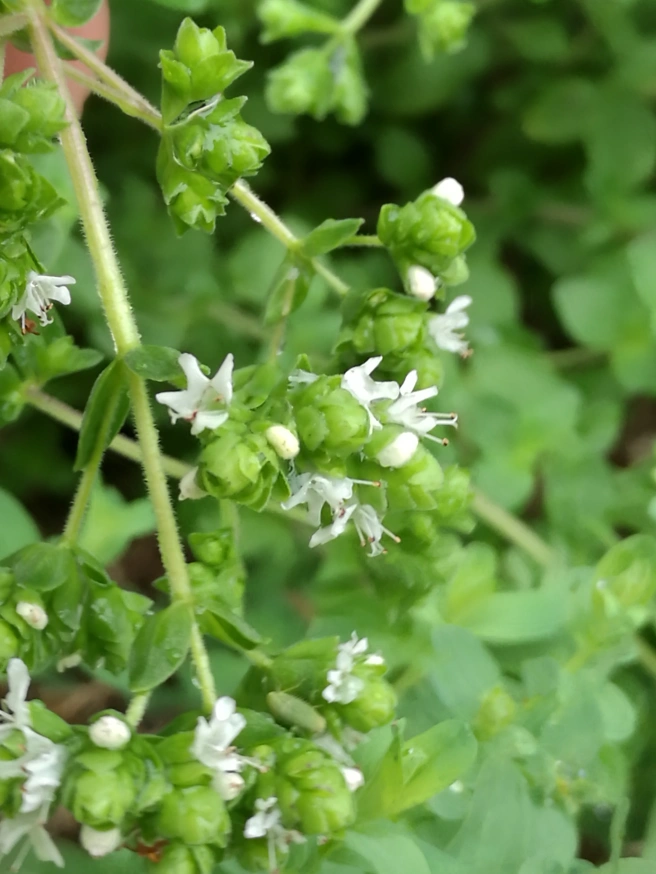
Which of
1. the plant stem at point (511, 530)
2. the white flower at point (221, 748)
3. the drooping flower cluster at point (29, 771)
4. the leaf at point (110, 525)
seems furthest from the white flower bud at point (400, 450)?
the plant stem at point (511, 530)

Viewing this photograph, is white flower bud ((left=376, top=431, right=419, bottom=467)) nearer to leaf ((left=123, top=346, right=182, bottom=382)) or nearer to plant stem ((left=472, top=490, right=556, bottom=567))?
leaf ((left=123, top=346, right=182, bottom=382))

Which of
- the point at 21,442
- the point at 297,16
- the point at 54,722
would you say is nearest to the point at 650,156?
the point at 297,16

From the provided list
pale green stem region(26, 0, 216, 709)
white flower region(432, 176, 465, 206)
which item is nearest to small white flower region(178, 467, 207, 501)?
pale green stem region(26, 0, 216, 709)

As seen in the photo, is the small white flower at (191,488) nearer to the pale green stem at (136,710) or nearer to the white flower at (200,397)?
the white flower at (200,397)

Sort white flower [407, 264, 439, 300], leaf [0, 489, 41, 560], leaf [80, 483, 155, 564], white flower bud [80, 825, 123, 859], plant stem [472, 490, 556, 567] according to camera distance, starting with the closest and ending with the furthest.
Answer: white flower bud [80, 825, 123, 859]
white flower [407, 264, 439, 300]
leaf [0, 489, 41, 560]
leaf [80, 483, 155, 564]
plant stem [472, 490, 556, 567]

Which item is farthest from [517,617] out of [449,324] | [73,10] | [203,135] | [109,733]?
[73,10]

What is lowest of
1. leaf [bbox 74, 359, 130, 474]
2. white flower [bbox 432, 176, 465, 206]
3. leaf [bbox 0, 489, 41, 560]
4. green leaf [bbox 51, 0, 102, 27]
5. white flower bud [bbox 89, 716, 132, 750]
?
leaf [bbox 0, 489, 41, 560]

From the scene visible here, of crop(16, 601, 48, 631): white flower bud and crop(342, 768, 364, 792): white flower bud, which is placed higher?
crop(16, 601, 48, 631): white flower bud
